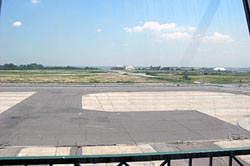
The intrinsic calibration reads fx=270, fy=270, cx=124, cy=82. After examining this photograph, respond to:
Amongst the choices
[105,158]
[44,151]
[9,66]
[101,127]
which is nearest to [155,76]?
[101,127]

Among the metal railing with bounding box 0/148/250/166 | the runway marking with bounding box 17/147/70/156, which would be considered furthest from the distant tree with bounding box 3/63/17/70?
the runway marking with bounding box 17/147/70/156

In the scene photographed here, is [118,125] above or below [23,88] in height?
below

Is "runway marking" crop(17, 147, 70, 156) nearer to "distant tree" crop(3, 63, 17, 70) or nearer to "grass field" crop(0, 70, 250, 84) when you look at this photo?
"grass field" crop(0, 70, 250, 84)

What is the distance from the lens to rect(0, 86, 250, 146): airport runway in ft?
18.9

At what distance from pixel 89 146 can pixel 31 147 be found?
108 centimetres

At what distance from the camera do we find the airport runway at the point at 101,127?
576 centimetres

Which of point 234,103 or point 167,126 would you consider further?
point 234,103

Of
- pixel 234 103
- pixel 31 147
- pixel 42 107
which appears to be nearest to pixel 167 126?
pixel 31 147

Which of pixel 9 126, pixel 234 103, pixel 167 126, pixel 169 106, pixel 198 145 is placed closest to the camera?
pixel 198 145

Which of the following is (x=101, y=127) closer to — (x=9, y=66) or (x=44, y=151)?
(x=44, y=151)

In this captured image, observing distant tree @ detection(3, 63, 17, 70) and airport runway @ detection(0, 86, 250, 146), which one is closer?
distant tree @ detection(3, 63, 17, 70)

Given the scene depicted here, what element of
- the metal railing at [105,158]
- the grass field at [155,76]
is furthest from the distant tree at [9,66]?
the metal railing at [105,158]

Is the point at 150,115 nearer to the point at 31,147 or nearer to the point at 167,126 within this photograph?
the point at 167,126

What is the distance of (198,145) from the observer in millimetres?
5480
